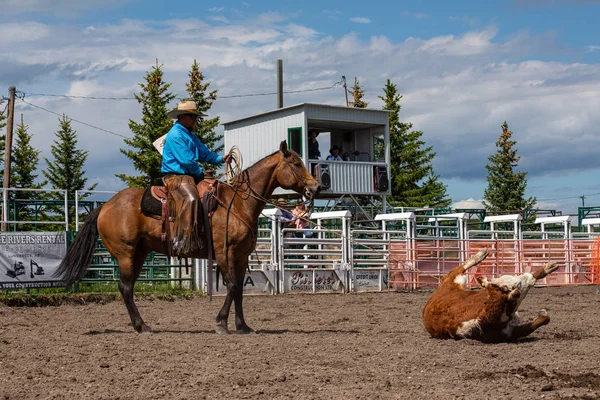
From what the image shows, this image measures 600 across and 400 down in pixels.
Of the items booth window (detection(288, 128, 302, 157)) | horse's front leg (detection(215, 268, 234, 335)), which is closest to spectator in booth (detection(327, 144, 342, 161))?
booth window (detection(288, 128, 302, 157))

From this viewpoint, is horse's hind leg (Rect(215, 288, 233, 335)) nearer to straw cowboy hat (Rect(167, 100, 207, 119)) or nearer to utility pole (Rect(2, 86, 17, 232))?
straw cowboy hat (Rect(167, 100, 207, 119))

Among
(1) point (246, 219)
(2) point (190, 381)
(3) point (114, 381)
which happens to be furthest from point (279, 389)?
(1) point (246, 219)

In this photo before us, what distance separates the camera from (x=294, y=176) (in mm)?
9312

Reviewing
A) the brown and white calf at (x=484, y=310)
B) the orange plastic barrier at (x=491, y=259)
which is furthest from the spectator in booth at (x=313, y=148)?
the brown and white calf at (x=484, y=310)

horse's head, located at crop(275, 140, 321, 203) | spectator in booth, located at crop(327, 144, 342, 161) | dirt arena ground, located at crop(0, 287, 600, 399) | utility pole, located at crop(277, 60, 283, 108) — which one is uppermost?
utility pole, located at crop(277, 60, 283, 108)

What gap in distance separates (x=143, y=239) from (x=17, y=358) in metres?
2.81

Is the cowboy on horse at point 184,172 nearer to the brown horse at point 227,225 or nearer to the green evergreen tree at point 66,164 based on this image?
the brown horse at point 227,225

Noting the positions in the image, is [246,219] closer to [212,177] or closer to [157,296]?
[212,177]

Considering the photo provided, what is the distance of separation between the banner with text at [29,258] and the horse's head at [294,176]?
625 cm

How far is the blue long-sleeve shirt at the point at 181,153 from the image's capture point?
921cm

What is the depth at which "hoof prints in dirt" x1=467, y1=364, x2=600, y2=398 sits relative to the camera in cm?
533

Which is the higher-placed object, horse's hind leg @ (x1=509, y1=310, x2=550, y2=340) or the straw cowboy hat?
the straw cowboy hat

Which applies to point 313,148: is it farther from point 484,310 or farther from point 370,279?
point 484,310

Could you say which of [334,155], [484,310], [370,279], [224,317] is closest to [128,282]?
[224,317]
